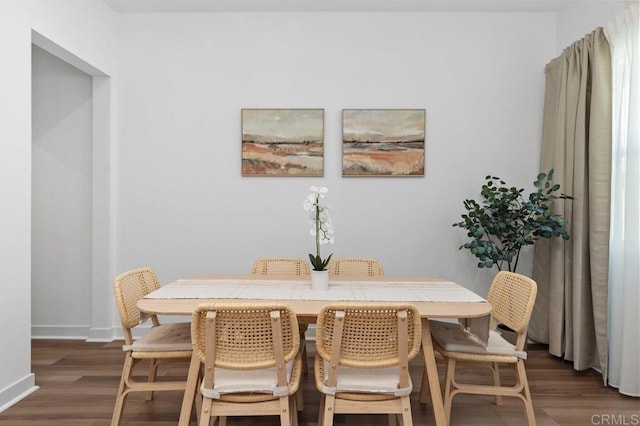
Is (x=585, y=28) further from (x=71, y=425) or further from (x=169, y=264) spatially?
(x=71, y=425)

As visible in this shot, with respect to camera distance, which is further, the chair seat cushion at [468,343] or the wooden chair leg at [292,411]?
the chair seat cushion at [468,343]

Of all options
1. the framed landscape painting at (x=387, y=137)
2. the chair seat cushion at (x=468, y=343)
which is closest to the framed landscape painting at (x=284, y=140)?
the framed landscape painting at (x=387, y=137)

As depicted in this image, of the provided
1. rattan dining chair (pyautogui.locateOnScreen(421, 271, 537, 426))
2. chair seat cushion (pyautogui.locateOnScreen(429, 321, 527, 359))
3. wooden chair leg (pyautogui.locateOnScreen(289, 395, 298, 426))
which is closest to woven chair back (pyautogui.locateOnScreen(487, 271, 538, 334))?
rattan dining chair (pyautogui.locateOnScreen(421, 271, 537, 426))

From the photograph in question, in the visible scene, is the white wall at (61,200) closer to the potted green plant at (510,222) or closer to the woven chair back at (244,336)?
the woven chair back at (244,336)

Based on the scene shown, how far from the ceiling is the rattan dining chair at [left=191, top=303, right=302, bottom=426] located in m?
2.95

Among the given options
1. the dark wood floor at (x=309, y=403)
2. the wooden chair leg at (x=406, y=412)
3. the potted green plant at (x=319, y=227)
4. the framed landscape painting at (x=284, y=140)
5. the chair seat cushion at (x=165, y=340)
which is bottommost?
the dark wood floor at (x=309, y=403)

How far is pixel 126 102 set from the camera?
3.88 meters

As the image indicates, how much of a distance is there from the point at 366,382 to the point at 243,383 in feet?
1.77

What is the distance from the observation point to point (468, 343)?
7.61 feet

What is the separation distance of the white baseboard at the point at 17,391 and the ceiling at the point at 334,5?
3.05 meters

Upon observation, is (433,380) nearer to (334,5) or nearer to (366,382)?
(366,382)

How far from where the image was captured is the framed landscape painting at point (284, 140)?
3.83 m

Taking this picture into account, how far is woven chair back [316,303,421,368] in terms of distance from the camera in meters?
1.77

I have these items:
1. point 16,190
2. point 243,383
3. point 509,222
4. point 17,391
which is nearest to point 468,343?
point 243,383
